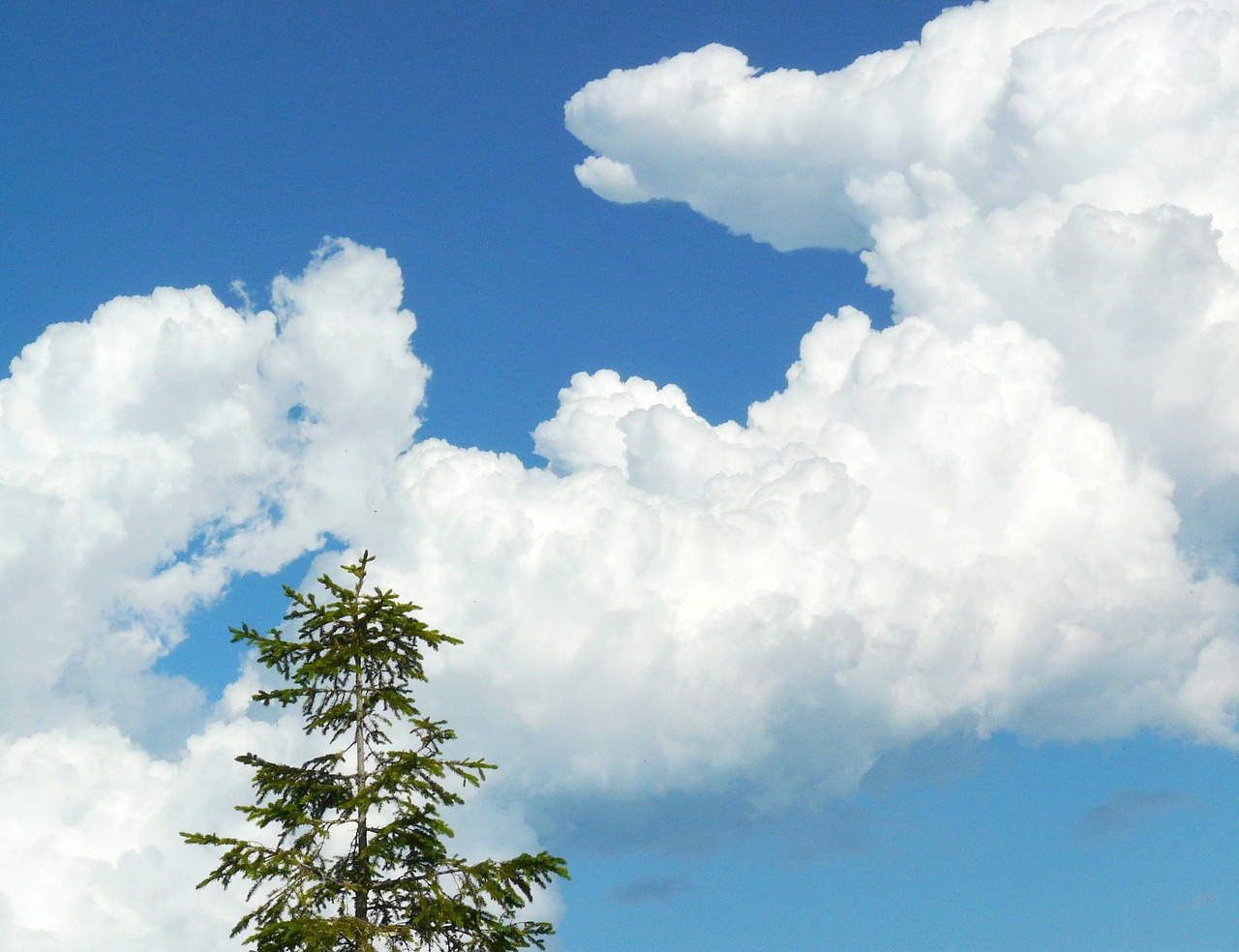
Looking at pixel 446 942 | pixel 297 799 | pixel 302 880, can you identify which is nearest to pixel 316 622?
pixel 297 799

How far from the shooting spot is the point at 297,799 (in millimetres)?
27500

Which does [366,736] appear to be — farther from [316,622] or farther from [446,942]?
[446,942]

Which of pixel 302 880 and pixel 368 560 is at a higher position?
pixel 368 560

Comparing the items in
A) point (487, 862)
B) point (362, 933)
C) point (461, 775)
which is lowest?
point (362, 933)

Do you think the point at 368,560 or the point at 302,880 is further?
the point at 368,560

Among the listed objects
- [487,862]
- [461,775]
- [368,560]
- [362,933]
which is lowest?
[362,933]

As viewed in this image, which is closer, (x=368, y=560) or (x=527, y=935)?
(x=527, y=935)

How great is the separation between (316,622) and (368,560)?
1980mm

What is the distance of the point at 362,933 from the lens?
85.2ft

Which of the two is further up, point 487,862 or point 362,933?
point 487,862

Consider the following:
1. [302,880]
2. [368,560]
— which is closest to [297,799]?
[302,880]

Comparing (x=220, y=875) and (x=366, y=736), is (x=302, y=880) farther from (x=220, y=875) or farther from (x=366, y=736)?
(x=366, y=736)

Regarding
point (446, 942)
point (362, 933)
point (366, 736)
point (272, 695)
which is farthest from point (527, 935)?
point (272, 695)

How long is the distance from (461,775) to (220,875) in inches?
221
